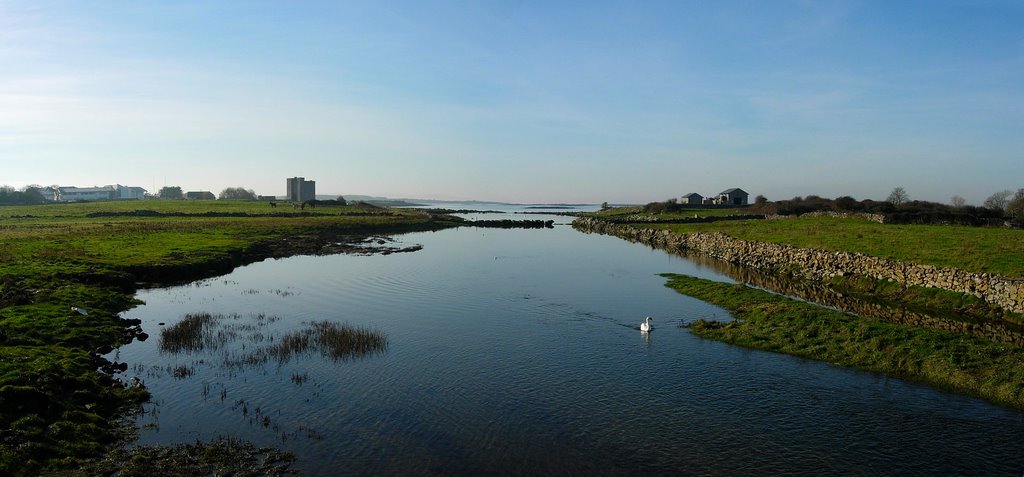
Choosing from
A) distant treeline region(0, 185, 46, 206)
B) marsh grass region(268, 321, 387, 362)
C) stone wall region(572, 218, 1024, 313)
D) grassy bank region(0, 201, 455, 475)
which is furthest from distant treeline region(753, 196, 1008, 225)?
distant treeline region(0, 185, 46, 206)

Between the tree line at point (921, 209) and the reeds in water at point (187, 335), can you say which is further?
the tree line at point (921, 209)

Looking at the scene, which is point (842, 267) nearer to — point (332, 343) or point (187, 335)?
point (332, 343)

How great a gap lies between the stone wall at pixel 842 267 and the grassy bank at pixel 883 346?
37.3 feet

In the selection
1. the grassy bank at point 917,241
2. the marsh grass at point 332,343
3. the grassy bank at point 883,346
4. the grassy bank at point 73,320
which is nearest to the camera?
the grassy bank at point 73,320

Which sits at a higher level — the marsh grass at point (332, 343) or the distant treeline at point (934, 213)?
the distant treeline at point (934, 213)

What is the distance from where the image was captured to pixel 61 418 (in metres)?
16.5

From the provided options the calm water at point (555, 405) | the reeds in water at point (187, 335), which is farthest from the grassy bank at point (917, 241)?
the reeds in water at point (187, 335)

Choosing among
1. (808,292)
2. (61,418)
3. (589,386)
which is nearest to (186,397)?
(61,418)

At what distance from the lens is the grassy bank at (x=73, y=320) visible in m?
15.5

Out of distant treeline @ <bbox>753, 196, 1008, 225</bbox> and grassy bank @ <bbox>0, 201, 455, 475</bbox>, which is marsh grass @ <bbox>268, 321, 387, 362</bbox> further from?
distant treeline @ <bbox>753, 196, 1008, 225</bbox>

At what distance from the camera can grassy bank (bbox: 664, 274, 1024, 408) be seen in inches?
823

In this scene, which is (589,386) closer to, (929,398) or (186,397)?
(929,398)

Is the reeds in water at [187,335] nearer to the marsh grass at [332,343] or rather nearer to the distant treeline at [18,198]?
→ the marsh grass at [332,343]

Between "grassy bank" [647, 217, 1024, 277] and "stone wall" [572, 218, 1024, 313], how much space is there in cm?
169
